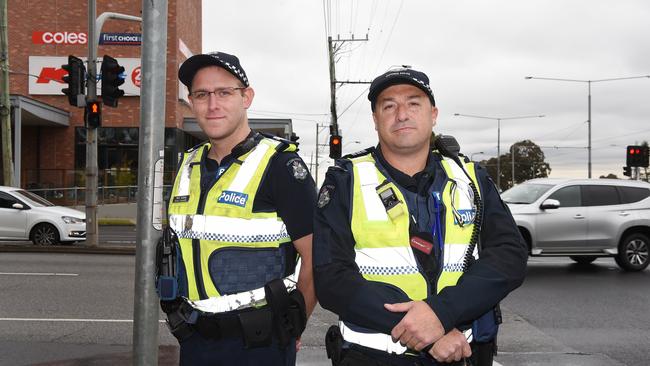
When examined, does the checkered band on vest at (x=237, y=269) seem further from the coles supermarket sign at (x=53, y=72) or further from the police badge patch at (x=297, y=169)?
the coles supermarket sign at (x=53, y=72)

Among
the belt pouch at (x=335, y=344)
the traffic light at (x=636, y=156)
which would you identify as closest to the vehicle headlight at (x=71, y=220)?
the belt pouch at (x=335, y=344)

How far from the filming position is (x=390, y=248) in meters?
2.46

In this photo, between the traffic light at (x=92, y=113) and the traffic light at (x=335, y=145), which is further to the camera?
the traffic light at (x=335, y=145)

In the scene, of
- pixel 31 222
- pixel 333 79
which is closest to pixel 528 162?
pixel 333 79

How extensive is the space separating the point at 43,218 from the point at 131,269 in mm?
4765

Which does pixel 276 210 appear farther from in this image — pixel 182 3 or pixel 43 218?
pixel 182 3

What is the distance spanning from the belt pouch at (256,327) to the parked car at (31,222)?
14248 millimetres

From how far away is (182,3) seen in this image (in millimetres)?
34000

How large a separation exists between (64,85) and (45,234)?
61.0ft

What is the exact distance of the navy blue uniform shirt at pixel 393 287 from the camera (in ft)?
7.67

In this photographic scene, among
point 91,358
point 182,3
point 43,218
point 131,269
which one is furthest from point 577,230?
point 182,3

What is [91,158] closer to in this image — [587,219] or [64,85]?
[587,219]

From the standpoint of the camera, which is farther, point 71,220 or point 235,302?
point 71,220

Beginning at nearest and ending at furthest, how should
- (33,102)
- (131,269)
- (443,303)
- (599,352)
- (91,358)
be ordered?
(443,303)
(91,358)
(599,352)
(131,269)
(33,102)
